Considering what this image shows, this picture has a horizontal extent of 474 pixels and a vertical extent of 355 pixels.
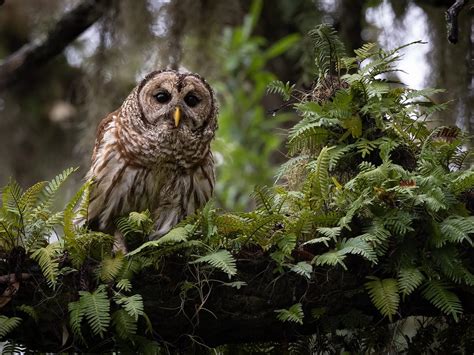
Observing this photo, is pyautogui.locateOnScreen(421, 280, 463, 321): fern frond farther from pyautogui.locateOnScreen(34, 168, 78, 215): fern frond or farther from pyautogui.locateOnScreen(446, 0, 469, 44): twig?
pyautogui.locateOnScreen(34, 168, 78, 215): fern frond

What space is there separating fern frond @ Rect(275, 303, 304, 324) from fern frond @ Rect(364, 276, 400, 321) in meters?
0.28

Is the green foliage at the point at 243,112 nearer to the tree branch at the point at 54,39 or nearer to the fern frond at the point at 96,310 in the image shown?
the tree branch at the point at 54,39

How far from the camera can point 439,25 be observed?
5793mm

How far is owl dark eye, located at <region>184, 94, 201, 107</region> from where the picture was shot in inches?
180

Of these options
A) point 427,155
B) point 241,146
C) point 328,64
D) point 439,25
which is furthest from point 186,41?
point 427,155

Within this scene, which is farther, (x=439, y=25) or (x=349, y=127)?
(x=439, y=25)

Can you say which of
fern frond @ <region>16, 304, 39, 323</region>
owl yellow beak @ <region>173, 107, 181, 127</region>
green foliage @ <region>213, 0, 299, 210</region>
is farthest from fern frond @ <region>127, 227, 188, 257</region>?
green foliage @ <region>213, 0, 299, 210</region>

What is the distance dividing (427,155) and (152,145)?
5.09ft

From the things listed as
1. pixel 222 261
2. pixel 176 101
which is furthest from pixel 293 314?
pixel 176 101

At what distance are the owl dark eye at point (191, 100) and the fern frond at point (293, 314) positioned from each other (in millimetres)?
1719

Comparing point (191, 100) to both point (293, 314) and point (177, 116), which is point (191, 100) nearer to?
point (177, 116)

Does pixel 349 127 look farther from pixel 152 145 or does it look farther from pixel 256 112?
pixel 256 112

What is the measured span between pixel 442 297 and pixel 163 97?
2.07m

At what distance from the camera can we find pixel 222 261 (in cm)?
→ 311
